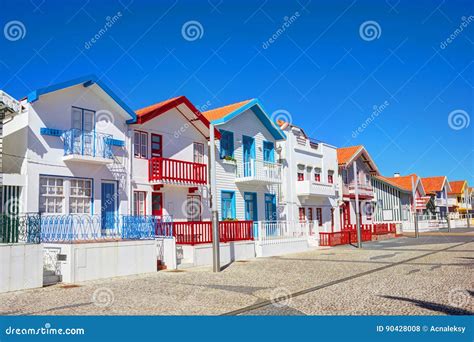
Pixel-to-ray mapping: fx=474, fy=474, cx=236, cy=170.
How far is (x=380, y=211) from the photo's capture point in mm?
41938

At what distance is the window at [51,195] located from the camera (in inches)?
618

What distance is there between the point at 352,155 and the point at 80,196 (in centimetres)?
2297

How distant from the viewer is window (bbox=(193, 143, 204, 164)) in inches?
846

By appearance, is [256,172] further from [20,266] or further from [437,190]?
[437,190]

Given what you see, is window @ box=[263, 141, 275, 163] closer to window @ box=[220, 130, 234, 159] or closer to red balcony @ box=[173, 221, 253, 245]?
window @ box=[220, 130, 234, 159]

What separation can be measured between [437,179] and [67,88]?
5566cm

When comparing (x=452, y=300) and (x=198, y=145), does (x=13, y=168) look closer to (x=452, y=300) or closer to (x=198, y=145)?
(x=198, y=145)

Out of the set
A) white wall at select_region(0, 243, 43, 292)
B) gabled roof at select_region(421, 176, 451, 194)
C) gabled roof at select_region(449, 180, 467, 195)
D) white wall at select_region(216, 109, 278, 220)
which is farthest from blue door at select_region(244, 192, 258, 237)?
Answer: gabled roof at select_region(449, 180, 467, 195)

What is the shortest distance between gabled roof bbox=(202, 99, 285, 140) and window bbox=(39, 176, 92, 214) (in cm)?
745

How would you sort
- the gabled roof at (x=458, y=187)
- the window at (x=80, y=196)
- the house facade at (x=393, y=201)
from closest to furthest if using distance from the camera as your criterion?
the window at (x=80, y=196)
the house facade at (x=393, y=201)
the gabled roof at (x=458, y=187)

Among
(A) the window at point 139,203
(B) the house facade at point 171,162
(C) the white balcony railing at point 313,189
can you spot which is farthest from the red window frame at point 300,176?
(A) the window at point 139,203

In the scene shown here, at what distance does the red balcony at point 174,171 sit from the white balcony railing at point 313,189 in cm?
889

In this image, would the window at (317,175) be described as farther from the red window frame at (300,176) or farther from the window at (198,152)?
the window at (198,152)

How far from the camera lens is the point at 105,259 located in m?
13.9
